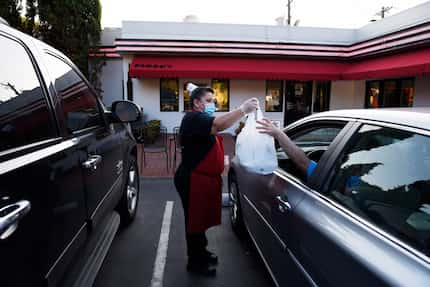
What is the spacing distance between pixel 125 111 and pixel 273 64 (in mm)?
10228

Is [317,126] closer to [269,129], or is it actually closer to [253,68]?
[269,129]

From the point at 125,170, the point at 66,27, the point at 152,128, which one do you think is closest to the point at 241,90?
the point at 152,128

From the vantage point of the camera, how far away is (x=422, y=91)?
11.0 meters

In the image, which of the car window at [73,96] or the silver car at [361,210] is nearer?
the silver car at [361,210]

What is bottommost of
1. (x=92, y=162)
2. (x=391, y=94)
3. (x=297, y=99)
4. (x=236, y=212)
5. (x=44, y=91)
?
(x=236, y=212)

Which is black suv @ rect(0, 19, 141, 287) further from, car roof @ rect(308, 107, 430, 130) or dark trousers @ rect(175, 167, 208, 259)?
car roof @ rect(308, 107, 430, 130)

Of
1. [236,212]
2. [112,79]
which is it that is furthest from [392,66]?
[112,79]

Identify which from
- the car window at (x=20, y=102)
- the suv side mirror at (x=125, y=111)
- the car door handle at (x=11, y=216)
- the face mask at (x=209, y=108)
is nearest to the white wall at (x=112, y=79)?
the suv side mirror at (x=125, y=111)

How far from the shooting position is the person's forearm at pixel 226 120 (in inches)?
95.0

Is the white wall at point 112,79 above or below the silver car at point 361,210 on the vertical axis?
above

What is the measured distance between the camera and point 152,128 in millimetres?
11188

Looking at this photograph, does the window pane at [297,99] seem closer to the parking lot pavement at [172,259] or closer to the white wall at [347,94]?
the white wall at [347,94]

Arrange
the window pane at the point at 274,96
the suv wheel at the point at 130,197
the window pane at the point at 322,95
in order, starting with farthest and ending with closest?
the window pane at the point at 322,95, the window pane at the point at 274,96, the suv wheel at the point at 130,197

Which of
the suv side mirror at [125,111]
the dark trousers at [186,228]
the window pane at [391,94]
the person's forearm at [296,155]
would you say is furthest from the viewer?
the window pane at [391,94]
